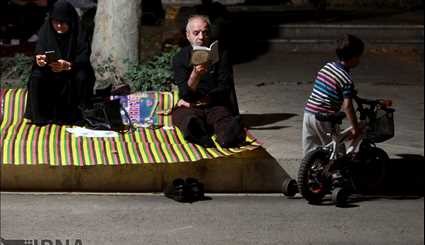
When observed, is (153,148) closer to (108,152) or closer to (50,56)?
(108,152)

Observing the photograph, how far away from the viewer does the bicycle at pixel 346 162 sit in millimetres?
6793

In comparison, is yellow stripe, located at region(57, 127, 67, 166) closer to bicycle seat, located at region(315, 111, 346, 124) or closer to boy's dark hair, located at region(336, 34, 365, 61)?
bicycle seat, located at region(315, 111, 346, 124)

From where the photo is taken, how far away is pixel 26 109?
772cm

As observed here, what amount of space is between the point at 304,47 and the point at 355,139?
16.3 feet

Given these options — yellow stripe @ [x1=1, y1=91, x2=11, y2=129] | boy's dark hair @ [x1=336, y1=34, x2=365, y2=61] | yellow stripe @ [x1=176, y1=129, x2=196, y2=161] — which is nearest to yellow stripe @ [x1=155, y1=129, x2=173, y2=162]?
yellow stripe @ [x1=176, y1=129, x2=196, y2=161]

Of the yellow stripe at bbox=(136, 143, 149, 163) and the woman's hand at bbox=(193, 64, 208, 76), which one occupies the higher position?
the woman's hand at bbox=(193, 64, 208, 76)

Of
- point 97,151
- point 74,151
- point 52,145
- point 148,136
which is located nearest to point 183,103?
point 148,136

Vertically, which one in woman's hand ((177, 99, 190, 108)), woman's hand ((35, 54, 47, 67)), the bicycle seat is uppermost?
woman's hand ((35, 54, 47, 67))

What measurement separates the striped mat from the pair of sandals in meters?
0.15

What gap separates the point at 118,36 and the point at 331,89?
326cm

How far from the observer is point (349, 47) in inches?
253

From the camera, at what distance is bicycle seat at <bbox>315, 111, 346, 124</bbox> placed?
6648 millimetres

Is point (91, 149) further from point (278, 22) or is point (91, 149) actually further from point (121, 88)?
point (278, 22)

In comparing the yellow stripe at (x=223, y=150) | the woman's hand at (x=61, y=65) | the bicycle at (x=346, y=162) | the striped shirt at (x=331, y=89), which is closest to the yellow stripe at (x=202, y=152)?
the yellow stripe at (x=223, y=150)
